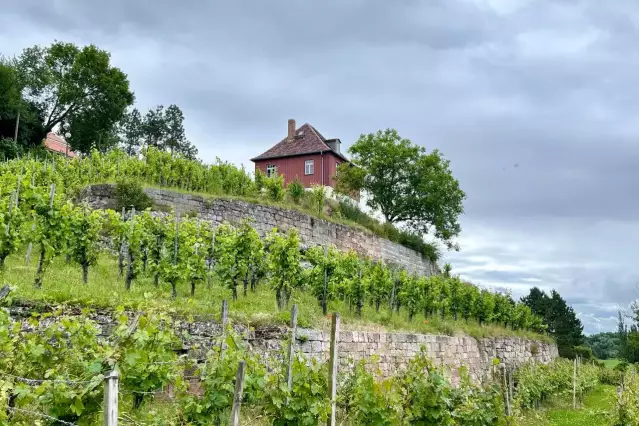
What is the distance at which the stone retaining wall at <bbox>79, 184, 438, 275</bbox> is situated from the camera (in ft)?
53.2

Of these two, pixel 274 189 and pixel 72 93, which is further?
pixel 72 93

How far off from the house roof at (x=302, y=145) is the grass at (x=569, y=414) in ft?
66.6

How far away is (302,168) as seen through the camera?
114ft

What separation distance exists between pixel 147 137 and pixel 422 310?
32247 millimetres

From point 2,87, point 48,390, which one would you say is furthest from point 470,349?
point 2,87

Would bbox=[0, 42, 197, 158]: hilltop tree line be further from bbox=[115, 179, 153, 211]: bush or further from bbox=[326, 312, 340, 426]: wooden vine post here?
bbox=[326, 312, 340, 426]: wooden vine post

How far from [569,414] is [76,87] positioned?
29.8 meters

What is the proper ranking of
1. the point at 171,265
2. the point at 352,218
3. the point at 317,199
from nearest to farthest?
the point at 171,265, the point at 317,199, the point at 352,218

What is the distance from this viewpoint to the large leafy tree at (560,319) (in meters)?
35.8

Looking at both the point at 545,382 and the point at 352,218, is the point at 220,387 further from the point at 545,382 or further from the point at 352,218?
the point at 352,218

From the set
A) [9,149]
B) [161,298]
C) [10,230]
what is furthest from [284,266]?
[9,149]

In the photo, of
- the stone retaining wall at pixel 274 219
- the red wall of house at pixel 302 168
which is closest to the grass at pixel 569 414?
the stone retaining wall at pixel 274 219

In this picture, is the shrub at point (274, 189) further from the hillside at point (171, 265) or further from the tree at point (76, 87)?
the tree at point (76, 87)

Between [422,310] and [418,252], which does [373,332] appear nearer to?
[422,310]
